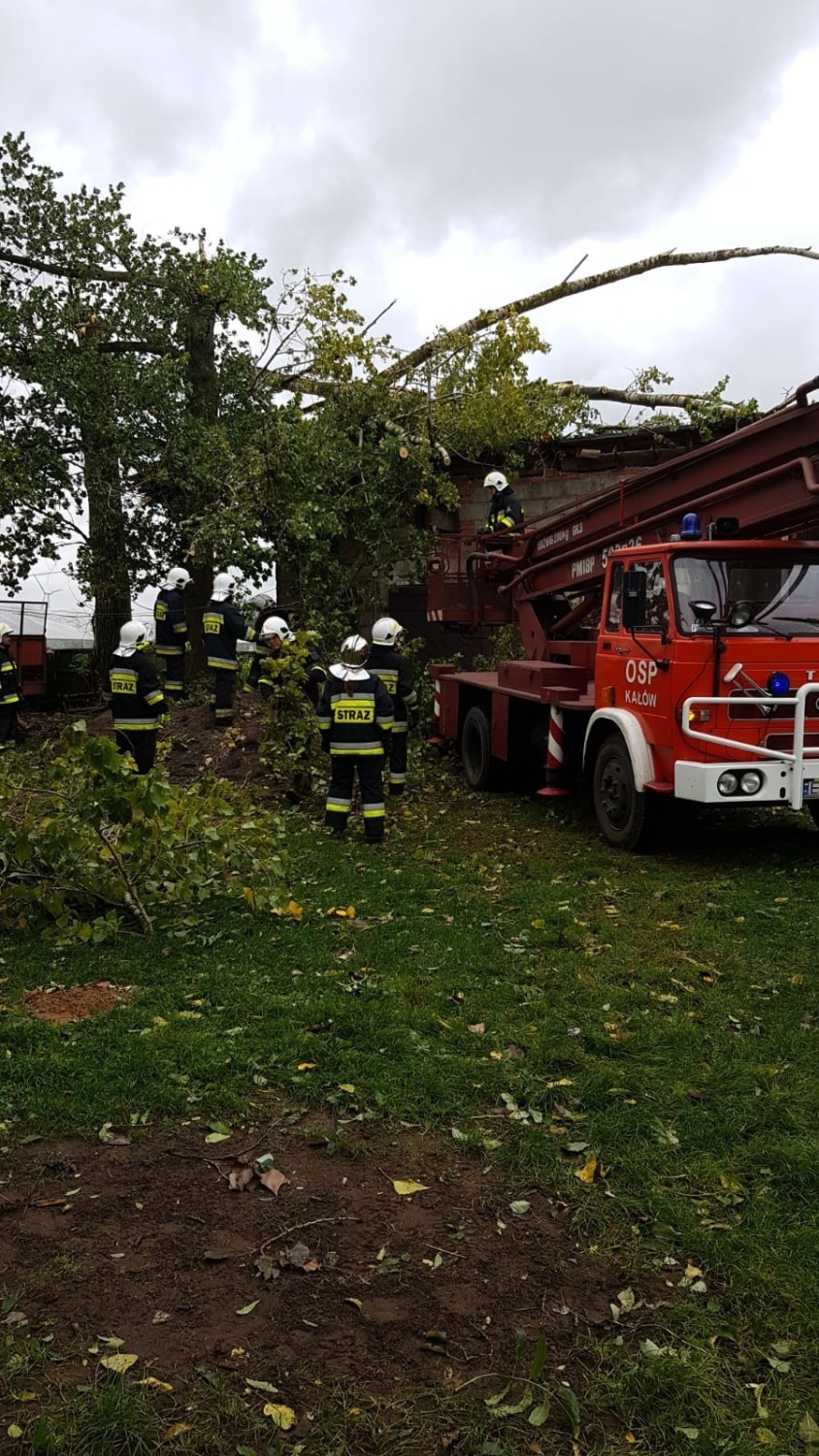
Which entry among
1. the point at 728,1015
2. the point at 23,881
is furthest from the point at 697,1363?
the point at 23,881

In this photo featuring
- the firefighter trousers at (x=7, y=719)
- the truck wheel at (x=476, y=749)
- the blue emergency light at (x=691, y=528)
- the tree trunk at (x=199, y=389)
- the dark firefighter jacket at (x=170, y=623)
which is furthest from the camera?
the tree trunk at (x=199, y=389)

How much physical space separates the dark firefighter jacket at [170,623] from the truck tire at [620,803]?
683 centimetres

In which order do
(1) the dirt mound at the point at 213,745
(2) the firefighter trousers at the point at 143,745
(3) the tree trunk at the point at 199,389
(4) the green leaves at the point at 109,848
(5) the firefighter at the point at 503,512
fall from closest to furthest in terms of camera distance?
(4) the green leaves at the point at 109,848 → (2) the firefighter trousers at the point at 143,745 → (1) the dirt mound at the point at 213,745 → (5) the firefighter at the point at 503,512 → (3) the tree trunk at the point at 199,389

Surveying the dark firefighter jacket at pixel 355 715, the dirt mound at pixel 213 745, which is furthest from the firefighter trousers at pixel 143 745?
the dark firefighter jacket at pixel 355 715

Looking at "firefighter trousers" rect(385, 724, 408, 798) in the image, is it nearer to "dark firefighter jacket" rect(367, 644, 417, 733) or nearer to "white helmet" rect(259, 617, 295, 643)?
"dark firefighter jacket" rect(367, 644, 417, 733)

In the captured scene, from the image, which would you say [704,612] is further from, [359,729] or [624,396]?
[624,396]

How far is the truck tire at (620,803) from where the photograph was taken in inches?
302

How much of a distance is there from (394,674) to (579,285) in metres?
8.65

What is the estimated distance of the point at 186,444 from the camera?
14.9m

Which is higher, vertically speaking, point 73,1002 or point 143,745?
point 143,745

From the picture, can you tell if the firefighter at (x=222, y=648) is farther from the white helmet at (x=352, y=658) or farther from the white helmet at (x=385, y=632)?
the white helmet at (x=352, y=658)

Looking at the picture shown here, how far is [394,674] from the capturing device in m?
10.3

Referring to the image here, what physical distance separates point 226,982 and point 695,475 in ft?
17.8

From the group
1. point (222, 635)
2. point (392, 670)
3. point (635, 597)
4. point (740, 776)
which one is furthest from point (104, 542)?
point (740, 776)
